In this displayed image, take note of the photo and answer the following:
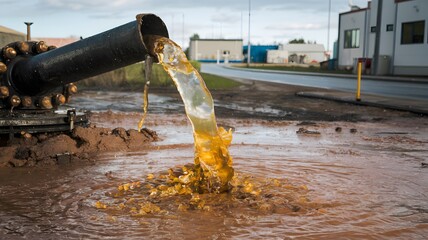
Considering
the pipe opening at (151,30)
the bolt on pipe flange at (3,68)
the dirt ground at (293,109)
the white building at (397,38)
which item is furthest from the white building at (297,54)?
the pipe opening at (151,30)

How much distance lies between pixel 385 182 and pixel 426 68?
3227 centimetres

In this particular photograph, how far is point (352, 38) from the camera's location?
156ft

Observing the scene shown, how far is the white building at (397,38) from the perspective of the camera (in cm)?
3612

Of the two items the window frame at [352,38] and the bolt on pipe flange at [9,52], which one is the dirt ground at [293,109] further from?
the window frame at [352,38]

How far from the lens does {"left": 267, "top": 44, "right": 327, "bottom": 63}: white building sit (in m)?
81.7

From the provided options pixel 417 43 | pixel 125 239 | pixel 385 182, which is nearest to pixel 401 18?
pixel 417 43

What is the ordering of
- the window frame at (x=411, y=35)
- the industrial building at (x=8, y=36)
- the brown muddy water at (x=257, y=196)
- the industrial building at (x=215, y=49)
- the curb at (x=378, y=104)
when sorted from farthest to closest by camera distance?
the industrial building at (x=215, y=49) → the window frame at (x=411, y=35) → the industrial building at (x=8, y=36) → the curb at (x=378, y=104) → the brown muddy water at (x=257, y=196)

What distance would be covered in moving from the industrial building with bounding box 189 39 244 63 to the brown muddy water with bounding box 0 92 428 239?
85.8 metres

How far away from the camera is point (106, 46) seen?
5.64 metres

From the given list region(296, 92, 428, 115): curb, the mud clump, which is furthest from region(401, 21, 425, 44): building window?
the mud clump

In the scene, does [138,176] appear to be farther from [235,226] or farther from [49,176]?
[235,226]

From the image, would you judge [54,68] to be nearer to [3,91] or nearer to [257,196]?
[3,91]

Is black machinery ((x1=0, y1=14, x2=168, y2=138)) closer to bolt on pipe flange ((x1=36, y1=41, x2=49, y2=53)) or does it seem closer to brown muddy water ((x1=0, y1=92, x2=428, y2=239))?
bolt on pipe flange ((x1=36, y1=41, x2=49, y2=53))

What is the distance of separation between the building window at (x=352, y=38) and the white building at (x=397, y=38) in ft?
6.39
